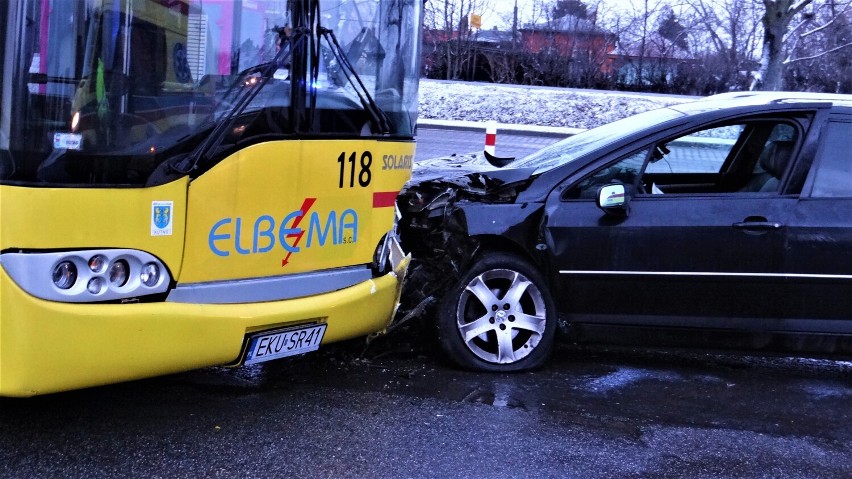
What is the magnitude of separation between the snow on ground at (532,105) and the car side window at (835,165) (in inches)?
628

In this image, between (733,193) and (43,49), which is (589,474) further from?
(43,49)

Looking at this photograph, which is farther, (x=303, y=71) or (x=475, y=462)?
(x=303, y=71)

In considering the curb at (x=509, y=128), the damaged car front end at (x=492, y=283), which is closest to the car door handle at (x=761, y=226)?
the damaged car front end at (x=492, y=283)

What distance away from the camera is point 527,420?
14.5 feet

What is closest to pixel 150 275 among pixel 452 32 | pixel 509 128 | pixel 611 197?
pixel 611 197

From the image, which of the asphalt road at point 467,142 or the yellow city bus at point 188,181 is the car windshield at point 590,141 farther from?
the asphalt road at point 467,142

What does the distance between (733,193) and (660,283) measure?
68 cm

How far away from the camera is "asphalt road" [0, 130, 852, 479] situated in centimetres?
383

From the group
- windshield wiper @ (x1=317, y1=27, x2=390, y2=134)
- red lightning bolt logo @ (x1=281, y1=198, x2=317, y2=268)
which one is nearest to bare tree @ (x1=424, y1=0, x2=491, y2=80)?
windshield wiper @ (x1=317, y1=27, x2=390, y2=134)

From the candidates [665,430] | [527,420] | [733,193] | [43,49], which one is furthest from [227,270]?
[733,193]

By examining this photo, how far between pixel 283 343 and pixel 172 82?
1332 mm

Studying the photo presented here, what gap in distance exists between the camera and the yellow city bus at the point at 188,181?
341 cm

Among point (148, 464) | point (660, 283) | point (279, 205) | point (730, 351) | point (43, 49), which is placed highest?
point (43, 49)

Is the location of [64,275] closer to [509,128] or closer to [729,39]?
[509,128]
